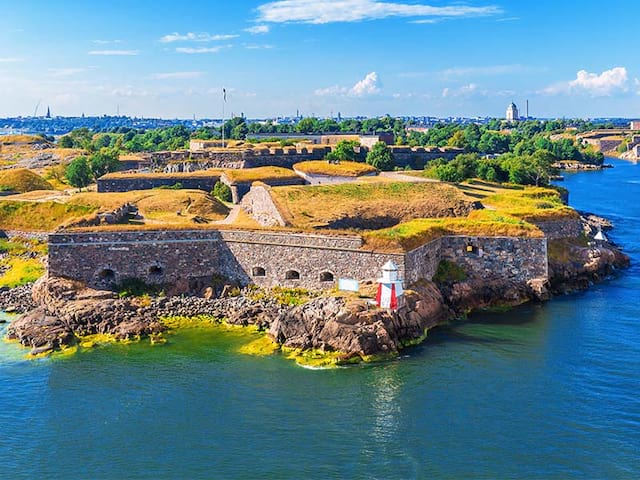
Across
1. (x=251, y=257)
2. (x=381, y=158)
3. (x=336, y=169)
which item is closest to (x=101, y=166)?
(x=336, y=169)

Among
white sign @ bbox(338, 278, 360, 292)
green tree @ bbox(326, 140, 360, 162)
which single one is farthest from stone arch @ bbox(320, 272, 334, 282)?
green tree @ bbox(326, 140, 360, 162)

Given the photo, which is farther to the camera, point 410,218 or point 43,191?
point 43,191

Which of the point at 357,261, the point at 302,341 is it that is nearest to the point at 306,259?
the point at 357,261

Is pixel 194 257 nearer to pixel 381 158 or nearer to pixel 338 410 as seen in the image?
pixel 338 410

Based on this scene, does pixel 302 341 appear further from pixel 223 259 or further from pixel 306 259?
pixel 223 259

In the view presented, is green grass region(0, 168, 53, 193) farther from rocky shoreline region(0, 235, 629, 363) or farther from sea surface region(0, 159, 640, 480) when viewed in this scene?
sea surface region(0, 159, 640, 480)
